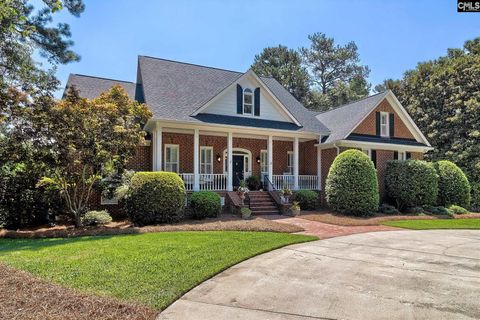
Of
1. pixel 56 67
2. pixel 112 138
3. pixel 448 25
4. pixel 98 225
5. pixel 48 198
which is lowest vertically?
pixel 98 225

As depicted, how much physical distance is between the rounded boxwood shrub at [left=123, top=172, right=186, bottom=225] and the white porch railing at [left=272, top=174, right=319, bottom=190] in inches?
272

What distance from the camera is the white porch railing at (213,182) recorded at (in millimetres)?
15727

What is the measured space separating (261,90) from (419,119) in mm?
20887

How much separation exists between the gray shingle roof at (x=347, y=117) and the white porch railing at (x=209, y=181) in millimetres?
6391

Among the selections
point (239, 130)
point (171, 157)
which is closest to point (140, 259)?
point (239, 130)

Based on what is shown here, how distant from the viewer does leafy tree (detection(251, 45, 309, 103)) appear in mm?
40938

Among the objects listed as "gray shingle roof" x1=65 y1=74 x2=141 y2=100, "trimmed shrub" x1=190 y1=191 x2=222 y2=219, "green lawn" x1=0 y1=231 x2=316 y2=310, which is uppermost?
"gray shingle roof" x1=65 y1=74 x2=141 y2=100

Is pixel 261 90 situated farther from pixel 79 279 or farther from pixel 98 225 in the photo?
pixel 79 279

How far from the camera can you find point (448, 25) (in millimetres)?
11320

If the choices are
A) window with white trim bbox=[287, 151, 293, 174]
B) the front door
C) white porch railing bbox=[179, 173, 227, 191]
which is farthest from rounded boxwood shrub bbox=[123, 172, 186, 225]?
window with white trim bbox=[287, 151, 293, 174]

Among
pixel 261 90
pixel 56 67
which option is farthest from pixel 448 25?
pixel 56 67

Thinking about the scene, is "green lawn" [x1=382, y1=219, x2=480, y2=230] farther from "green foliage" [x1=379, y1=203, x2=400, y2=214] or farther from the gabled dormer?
the gabled dormer

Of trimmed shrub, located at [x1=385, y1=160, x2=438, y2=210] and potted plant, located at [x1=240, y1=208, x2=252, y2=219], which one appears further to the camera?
trimmed shrub, located at [x1=385, y1=160, x2=438, y2=210]

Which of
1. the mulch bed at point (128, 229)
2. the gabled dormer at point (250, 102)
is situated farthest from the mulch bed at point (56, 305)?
the gabled dormer at point (250, 102)
